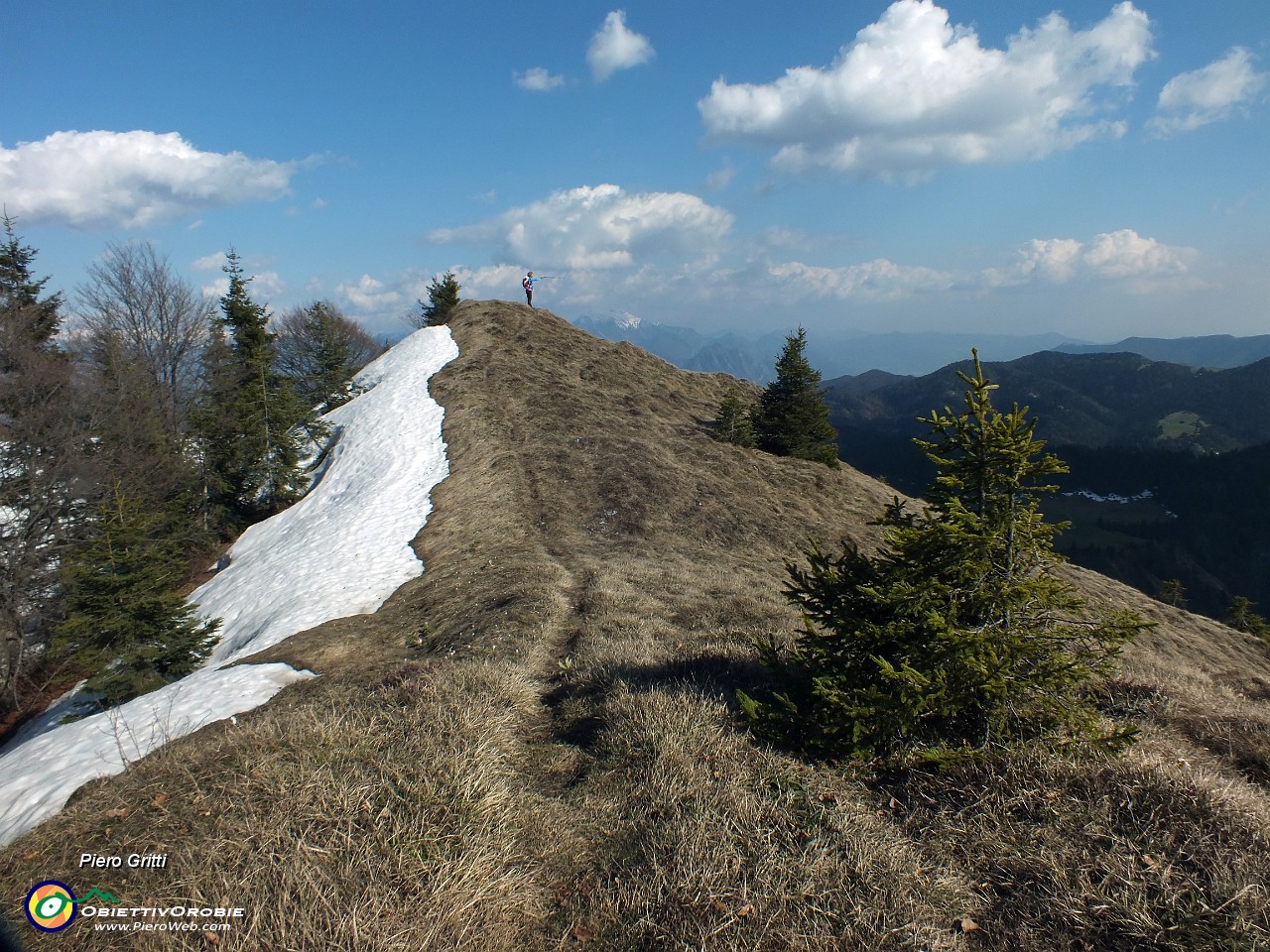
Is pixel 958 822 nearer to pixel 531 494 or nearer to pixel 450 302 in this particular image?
pixel 531 494

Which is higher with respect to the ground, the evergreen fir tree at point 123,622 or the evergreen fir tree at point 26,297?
the evergreen fir tree at point 26,297

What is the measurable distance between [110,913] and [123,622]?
12.5m

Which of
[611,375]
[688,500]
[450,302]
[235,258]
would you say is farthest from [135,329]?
[688,500]

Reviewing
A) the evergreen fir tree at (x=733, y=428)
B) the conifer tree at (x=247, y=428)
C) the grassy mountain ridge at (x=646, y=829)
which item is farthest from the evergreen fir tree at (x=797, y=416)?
the conifer tree at (x=247, y=428)

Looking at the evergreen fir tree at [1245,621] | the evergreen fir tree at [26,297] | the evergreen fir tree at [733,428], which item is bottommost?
the evergreen fir tree at [1245,621]

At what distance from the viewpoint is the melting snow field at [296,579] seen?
8250 millimetres

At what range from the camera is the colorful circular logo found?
11.4 ft

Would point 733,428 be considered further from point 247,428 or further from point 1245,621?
point 1245,621

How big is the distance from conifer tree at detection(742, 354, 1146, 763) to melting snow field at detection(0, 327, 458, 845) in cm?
634

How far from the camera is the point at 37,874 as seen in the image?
3920mm

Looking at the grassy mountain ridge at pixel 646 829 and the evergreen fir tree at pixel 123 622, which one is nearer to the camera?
the grassy mountain ridge at pixel 646 829

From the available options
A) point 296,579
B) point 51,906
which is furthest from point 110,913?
point 296,579

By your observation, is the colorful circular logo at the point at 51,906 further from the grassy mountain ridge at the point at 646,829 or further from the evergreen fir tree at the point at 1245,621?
the evergreen fir tree at the point at 1245,621

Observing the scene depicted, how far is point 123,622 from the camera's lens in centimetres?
1293
